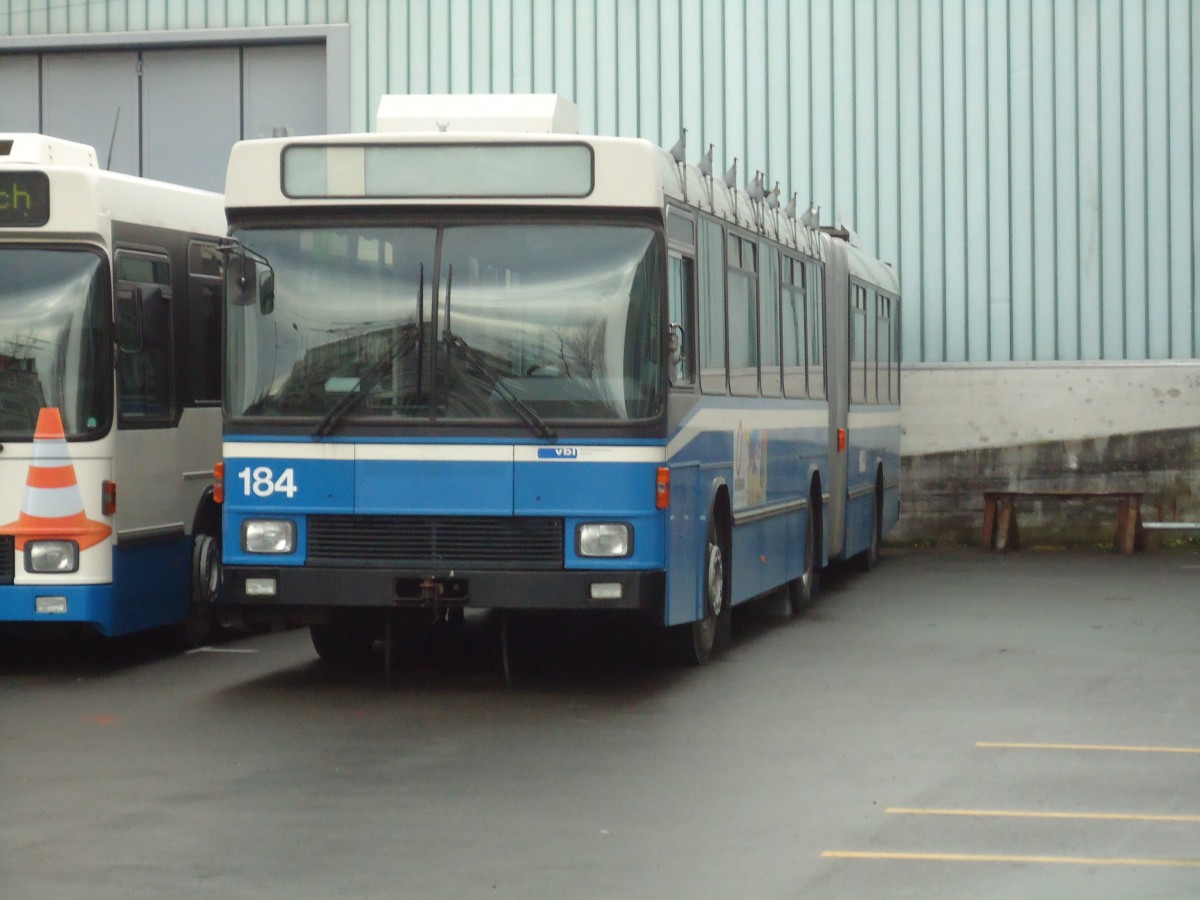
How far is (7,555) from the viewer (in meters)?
12.8

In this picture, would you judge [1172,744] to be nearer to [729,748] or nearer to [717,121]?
[729,748]

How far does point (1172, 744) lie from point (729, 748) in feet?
6.75

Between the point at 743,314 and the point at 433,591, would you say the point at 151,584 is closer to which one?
the point at 433,591

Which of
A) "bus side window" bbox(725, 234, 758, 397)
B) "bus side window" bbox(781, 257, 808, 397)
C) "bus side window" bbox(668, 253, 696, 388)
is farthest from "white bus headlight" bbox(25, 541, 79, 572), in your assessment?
"bus side window" bbox(781, 257, 808, 397)

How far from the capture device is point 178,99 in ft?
89.4

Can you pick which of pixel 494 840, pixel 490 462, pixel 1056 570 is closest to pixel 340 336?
pixel 490 462

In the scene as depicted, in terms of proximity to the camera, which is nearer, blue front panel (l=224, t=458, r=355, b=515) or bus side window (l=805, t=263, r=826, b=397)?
blue front panel (l=224, t=458, r=355, b=515)

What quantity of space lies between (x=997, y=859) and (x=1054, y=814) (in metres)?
0.98

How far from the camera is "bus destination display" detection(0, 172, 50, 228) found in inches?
507

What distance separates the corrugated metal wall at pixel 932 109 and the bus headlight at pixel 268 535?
14.5 metres

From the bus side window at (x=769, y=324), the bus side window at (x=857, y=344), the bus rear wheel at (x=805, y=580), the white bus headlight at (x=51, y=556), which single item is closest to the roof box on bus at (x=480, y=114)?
the bus side window at (x=769, y=324)

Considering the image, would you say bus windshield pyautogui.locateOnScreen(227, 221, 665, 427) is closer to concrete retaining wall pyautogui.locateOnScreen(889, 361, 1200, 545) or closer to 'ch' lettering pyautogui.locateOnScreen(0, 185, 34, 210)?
'ch' lettering pyautogui.locateOnScreen(0, 185, 34, 210)

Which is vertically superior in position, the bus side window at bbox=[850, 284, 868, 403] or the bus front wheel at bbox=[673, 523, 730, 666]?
the bus side window at bbox=[850, 284, 868, 403]

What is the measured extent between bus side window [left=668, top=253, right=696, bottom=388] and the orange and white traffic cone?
359cm
